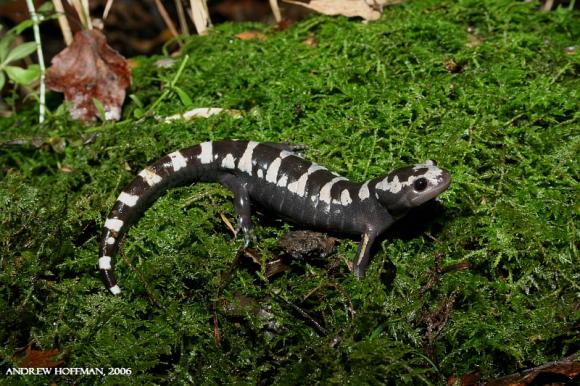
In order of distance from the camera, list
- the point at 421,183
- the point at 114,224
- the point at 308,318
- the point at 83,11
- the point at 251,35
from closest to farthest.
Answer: the point at 308,318 → the point at 421,183 → the point at 114,224 → the point at 83,11 → the point at 251,35

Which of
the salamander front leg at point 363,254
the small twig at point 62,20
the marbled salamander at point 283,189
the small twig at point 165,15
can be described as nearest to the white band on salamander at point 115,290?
the marbled salamander at point 283,189

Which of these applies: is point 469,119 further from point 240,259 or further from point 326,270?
point 240,259

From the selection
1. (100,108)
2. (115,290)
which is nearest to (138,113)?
(100,108)

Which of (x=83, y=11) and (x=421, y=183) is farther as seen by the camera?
(x=83, y=11)

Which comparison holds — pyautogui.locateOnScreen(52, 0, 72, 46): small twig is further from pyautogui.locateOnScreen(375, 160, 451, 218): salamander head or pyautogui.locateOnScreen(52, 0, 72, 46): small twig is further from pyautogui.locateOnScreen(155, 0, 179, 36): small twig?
pyautogui.locateOnScreen(375, 160, 451, 218): salamander head

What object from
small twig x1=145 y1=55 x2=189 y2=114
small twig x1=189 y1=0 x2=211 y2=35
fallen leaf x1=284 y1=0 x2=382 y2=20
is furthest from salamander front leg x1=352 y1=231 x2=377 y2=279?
small twig x1=189 y1=0 x2=211 y2=35

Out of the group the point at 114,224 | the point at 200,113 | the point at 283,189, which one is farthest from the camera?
the point at 200,113

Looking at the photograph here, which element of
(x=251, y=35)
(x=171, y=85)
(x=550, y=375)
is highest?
(x=251, y=35)

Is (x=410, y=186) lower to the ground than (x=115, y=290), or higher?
higher

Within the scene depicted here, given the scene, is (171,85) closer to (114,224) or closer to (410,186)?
(114,224)
